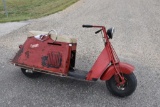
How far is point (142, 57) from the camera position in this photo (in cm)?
600

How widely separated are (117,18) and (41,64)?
6.10m

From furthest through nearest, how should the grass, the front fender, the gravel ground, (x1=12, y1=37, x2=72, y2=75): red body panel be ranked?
the grass → (x1=12, y1=37, x2=72, y2=75): red body panel → the gravel ground → the front fender

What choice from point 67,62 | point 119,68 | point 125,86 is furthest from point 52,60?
point 125,86

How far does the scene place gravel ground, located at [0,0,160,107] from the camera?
4117mm

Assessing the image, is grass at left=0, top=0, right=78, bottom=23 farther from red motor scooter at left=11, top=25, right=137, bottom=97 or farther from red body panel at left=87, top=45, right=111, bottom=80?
red body panel at left=87, top=45, right=111, bottom=80

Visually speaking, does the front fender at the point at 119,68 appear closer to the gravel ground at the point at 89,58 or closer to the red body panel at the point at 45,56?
Result: the gravel ground at the point at 89,58

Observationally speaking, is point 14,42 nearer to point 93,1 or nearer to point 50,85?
point 50,85

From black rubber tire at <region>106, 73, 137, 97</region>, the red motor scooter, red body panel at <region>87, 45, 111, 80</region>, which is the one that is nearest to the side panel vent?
the red motor scooter

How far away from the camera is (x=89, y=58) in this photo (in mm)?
5805

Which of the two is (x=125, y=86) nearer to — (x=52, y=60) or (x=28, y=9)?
(x=52, y=60)

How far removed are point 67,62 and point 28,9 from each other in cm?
844

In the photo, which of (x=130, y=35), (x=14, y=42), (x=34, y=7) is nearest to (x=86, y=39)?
(x=130, y=35)

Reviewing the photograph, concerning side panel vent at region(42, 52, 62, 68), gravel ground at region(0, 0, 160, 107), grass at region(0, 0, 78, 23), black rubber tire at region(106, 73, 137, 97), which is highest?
side panel vent at region(42, 52, 62, 68)

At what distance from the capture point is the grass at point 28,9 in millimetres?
10298
